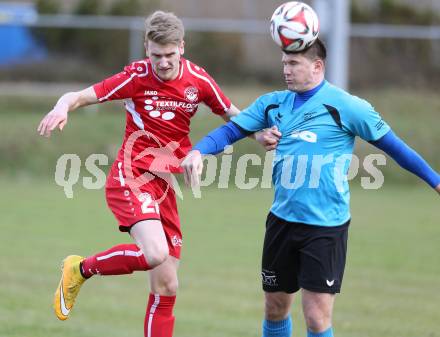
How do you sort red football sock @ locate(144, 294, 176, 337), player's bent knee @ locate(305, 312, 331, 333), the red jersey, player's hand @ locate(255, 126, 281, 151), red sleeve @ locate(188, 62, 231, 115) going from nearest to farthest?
1. player's bent knee @ locate(305, 312, 331, 333)
2. player's hand @ locate(255, 126, 281, 151)
3. red football sock @ locate(144, 294, 176, 337)
4. the red jersey
5. red sleeve @ locate(188, 62, 231, 115)

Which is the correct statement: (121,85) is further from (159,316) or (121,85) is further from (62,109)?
(159,316)

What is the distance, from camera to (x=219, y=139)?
5602mm

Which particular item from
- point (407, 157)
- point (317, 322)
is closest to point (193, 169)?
point (317, 322)

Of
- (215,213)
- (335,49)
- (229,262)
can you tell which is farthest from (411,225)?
(335,49)

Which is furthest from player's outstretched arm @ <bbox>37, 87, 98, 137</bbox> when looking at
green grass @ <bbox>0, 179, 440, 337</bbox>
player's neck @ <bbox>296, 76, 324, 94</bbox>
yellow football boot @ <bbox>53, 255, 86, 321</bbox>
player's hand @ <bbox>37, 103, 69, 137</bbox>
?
green grass @ <bbox>0, 179, 440, 337</bbox>

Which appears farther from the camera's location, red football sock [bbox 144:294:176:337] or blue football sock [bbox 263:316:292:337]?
red football sock [bbox 144:294:176:337]

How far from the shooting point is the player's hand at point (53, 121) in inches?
217

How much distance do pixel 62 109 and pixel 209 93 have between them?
1.06m

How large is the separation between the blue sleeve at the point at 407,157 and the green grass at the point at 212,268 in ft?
7.90

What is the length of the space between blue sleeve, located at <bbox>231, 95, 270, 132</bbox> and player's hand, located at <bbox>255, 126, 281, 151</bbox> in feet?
0.51

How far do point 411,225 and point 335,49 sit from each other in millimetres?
5669

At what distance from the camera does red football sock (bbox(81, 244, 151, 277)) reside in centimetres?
595

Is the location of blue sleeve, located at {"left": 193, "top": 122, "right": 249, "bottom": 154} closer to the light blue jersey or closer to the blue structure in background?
the light blue jersey

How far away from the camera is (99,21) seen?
816 inches
